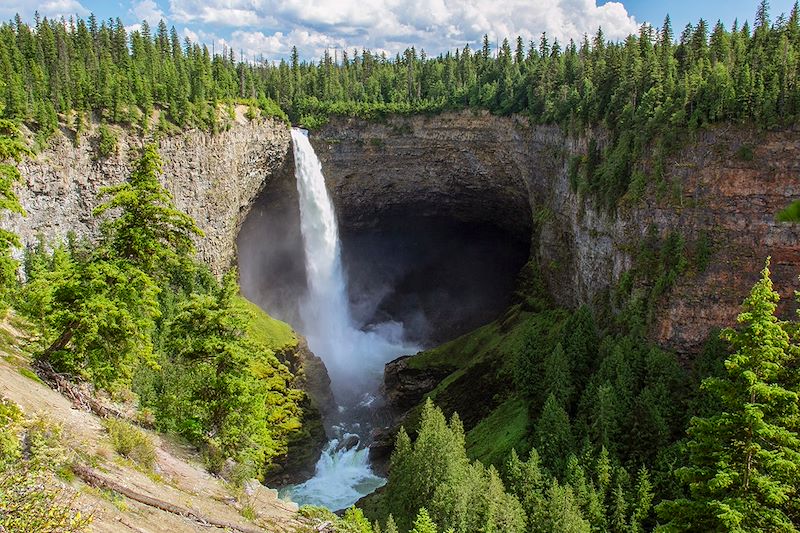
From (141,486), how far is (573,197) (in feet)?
165

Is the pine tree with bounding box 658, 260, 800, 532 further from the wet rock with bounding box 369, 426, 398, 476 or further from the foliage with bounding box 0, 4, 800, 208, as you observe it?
the wet rock with bounding box 369, 426, 398, 476

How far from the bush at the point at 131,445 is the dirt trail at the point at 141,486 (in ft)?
1.05

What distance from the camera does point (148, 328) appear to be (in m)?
26.7

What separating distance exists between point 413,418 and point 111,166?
121ft

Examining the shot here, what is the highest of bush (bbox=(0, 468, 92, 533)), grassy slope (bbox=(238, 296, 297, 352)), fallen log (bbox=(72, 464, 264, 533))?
bush (bbox=(0, 468, 92, 533))

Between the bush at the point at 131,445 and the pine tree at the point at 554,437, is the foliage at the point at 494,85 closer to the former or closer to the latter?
the pine tree at the point at 554,437

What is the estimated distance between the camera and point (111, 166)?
195 ft

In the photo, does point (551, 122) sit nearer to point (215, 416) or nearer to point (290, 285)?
point (290, 285)

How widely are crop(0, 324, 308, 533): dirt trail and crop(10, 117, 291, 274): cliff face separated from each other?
27984mm

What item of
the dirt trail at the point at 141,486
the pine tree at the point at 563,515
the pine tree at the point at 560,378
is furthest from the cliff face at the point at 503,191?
the dirt trail at the point at 141,486

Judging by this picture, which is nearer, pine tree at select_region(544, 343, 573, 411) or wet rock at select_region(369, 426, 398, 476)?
pine tree at select_region(544, 343, 573, 411)

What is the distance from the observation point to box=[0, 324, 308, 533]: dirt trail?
16.4 meters

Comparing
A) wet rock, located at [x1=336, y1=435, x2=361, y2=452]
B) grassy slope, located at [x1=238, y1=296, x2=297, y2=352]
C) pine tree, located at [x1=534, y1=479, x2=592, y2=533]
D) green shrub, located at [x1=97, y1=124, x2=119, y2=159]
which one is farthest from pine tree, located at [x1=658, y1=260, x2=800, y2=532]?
green shrub, located at [x1=97, y1=124, x2=119, y2=159]

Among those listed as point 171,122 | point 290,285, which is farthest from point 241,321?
point 290,285
